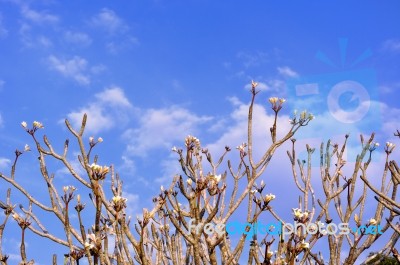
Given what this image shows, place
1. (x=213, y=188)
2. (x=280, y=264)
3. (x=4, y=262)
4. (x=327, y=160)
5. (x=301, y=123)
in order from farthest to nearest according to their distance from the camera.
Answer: (x=327, y=160)
(x=301, y=123)
(x=4, y=262)
(x=213, y=188)
(x=280, y=264)

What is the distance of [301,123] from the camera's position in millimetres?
6098

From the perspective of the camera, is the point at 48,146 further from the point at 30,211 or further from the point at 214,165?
the point at 214,165

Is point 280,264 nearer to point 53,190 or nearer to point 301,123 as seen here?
point 301,123

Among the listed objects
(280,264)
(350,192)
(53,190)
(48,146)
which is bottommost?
(280,264)

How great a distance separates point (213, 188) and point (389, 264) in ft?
31.1

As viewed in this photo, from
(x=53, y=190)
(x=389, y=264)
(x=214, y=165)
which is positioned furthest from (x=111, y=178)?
(x=389, y=264)

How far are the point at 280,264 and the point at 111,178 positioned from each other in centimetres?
332

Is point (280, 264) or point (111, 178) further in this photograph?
point (111, 178)

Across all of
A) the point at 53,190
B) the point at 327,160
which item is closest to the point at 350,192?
the point at 327,160

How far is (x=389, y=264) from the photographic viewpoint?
468 inches

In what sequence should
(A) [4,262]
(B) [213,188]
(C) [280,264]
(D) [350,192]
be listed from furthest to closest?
Answer: (D) [350,192] < (A) [4,262] < (B) [213,188] < (C) [280,264]

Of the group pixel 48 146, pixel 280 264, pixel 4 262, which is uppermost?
pixel 48 146

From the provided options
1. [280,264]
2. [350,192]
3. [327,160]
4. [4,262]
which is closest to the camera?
[280,264]

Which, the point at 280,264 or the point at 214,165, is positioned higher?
the point at 214,165
